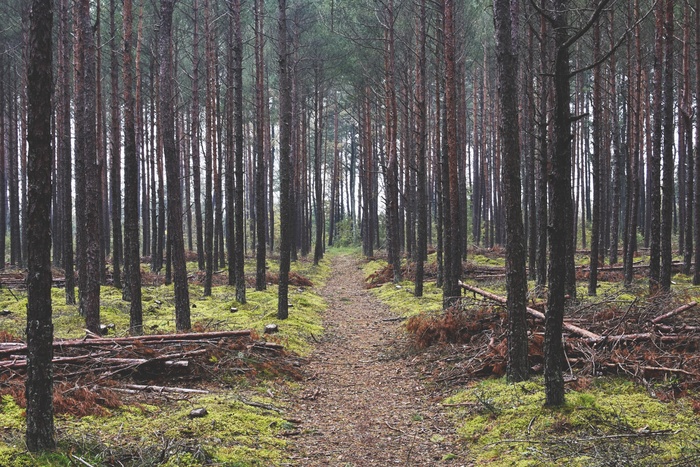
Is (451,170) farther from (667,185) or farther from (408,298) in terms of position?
(667,185)

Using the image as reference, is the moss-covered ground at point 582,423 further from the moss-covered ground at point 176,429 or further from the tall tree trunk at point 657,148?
the tall tree trunk at point 657,148

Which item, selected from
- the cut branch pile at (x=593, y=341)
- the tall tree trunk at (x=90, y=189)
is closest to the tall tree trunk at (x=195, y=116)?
the tall tree trunk at (x=90, y=189)

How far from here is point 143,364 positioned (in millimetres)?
7500

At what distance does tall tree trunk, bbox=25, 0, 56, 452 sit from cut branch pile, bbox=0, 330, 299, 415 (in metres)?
1.55

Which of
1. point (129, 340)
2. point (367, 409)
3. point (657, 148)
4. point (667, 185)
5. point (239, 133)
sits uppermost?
point (239, 133)

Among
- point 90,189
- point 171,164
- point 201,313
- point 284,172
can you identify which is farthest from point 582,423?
point 201,313

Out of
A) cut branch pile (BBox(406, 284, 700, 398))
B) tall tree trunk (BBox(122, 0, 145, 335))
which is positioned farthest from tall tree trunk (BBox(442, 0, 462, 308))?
tall tree trunk (BBox(122, 0, 145, 335))

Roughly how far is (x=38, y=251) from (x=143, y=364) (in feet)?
11.9

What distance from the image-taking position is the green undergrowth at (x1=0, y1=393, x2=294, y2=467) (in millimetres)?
4461

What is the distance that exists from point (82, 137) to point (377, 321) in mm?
8450

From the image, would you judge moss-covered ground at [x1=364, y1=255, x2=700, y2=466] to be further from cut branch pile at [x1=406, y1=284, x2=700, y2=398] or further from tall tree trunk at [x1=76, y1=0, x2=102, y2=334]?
tall tree trunk at [x1=76, y1=0, x2=102, y2=334]

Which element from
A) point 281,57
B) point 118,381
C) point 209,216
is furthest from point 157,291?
point 118,381

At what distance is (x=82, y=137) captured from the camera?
1281 cm

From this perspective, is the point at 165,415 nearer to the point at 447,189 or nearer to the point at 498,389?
the point at 498,389
